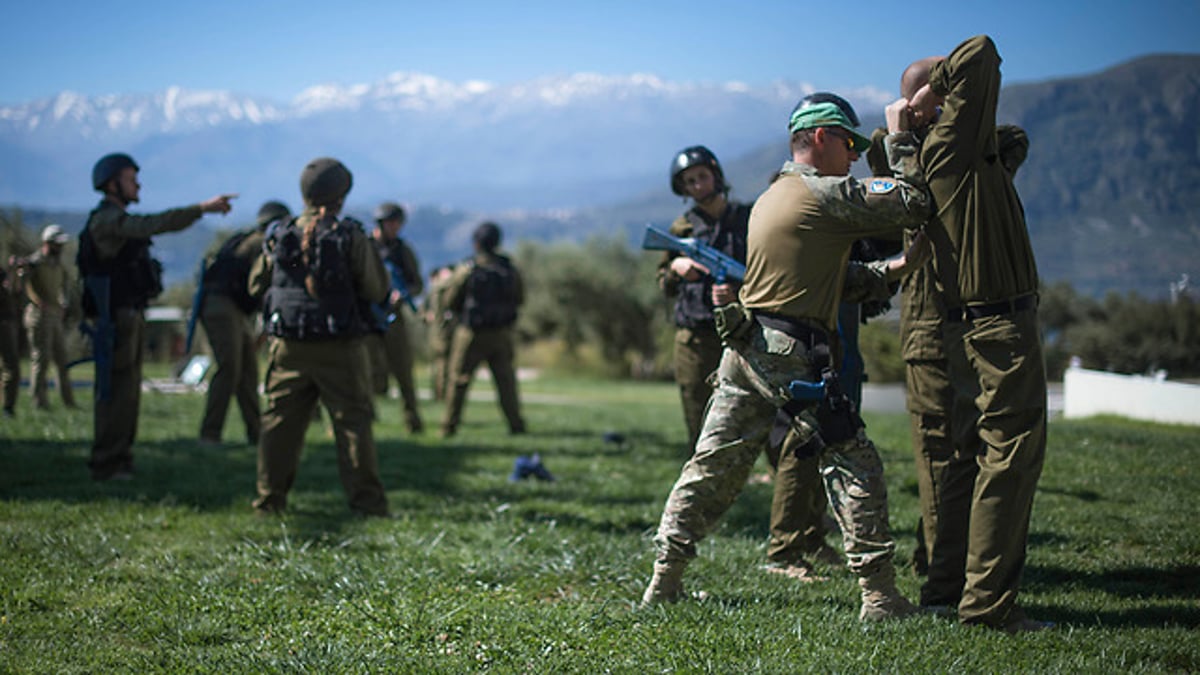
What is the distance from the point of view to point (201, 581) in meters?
5.53

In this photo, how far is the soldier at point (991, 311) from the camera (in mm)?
4301

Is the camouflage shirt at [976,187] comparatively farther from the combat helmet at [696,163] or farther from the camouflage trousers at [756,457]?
the combat helmet at [696,163]

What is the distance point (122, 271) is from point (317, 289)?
237cm

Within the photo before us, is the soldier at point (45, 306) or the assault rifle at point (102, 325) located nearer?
the assault rifle at point (102, 325)

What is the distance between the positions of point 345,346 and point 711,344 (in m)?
2.63

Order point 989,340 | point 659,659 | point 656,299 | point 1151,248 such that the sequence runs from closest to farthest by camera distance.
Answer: point 659,659 < point 989,340 < point 1151,248 < point 656,299

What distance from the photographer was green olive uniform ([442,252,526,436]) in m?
13.0

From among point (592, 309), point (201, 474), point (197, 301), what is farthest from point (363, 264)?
point (592, 309)

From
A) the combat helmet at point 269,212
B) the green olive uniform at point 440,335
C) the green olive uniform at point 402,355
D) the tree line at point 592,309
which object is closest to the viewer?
the combat helmet at point 269,212

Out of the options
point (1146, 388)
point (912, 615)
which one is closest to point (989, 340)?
point (912, 615)

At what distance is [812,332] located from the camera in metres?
4.59

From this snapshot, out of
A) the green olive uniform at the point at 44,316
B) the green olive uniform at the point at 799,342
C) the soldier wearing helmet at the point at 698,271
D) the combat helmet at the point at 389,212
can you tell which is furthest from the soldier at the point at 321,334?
the green olive uniform at the point at 44,316

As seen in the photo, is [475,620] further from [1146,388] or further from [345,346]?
[1146,388]

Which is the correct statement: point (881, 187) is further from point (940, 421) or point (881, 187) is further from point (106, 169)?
point (106, 169)
